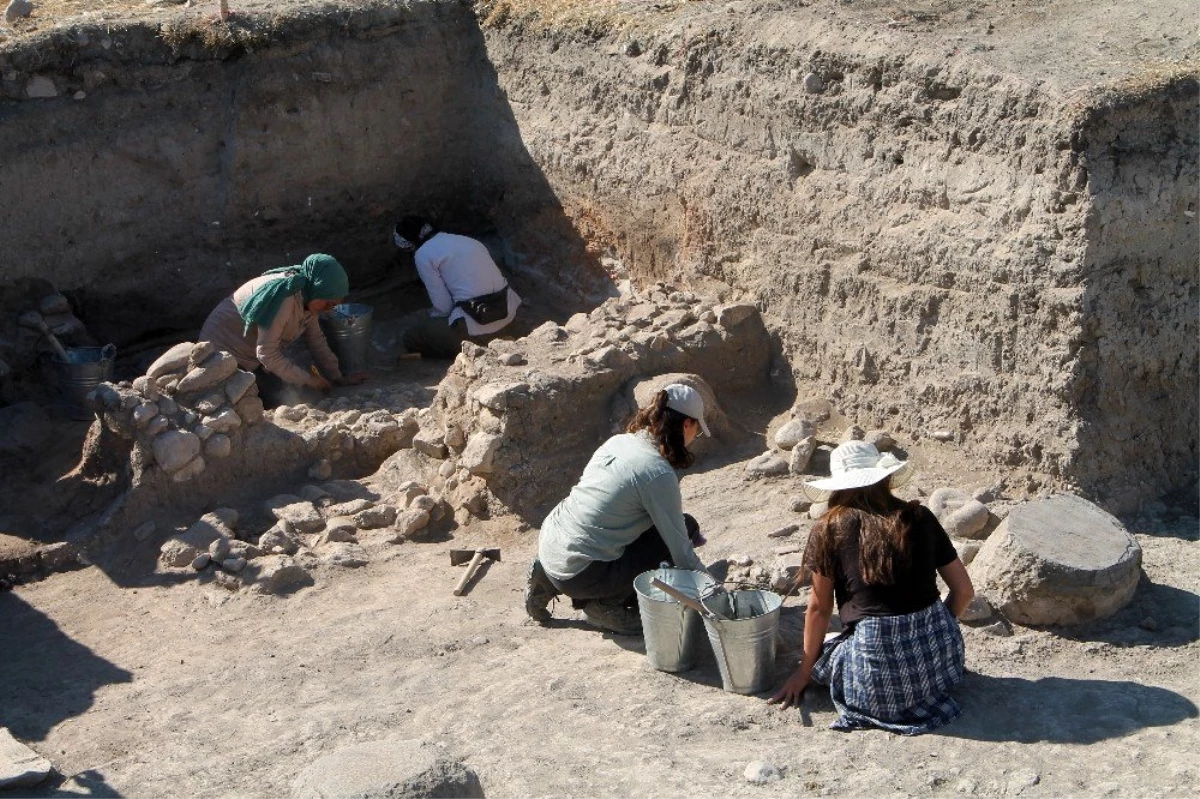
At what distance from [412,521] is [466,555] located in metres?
0.47

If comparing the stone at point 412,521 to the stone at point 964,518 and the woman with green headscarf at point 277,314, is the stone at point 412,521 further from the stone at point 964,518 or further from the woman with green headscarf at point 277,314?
the stone at point 964,518


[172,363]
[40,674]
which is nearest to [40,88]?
[172,363]

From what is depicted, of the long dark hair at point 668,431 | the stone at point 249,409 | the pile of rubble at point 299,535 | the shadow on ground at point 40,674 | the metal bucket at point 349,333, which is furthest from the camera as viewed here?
the metal bucket at point 349,333

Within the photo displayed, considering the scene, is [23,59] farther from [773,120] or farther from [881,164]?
[881,164]

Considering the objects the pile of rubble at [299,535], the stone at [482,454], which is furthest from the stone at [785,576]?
the pile of rubble at [299,535]

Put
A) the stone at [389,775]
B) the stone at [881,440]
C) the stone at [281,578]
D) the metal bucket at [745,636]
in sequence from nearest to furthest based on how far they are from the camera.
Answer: the stone at [389,775], the metal bucket at [745,636], the stone at [281,578], the stone at [881,440]

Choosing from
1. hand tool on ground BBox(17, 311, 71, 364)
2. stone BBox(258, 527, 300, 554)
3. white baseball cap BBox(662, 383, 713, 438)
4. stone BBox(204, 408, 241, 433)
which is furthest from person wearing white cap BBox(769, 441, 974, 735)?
hand tool on ground BBox(17, 311, 71, 364)

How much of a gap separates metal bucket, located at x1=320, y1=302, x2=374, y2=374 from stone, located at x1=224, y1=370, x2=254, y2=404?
1.58m

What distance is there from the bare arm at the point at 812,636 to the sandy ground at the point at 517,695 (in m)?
0.08

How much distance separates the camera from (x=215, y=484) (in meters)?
7.77

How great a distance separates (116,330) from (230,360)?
2509 millimetres

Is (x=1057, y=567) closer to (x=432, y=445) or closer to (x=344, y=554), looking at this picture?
(x=344, y=554)

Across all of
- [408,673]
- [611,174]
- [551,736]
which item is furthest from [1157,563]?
[611,174]

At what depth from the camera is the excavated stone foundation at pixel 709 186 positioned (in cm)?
661
